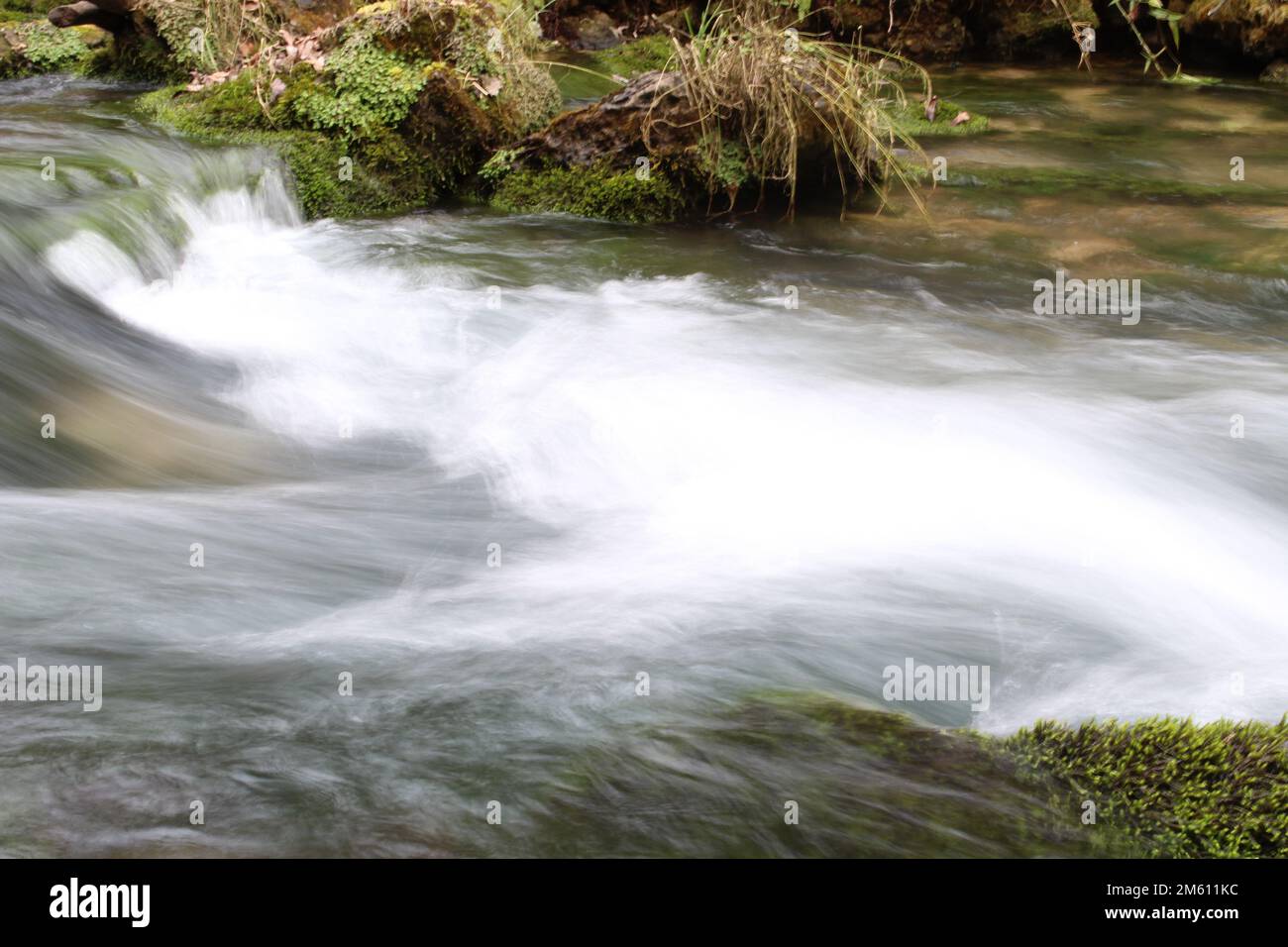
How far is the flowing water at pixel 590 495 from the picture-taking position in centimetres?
280

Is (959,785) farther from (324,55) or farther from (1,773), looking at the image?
(324,55)

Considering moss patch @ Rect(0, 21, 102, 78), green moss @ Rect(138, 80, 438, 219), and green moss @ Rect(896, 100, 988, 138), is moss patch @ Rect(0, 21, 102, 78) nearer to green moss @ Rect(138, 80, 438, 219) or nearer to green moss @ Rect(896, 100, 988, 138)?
green moss @ Rect(138, 80, 438, 219)

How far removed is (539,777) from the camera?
9.14 feet

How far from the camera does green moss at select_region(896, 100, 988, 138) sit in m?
9.60

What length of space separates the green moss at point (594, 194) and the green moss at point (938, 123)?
2.46 metres

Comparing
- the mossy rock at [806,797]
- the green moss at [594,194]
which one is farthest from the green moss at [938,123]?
the mossy rock at [806,797]

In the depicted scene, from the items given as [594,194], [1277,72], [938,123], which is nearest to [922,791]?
[594,194]

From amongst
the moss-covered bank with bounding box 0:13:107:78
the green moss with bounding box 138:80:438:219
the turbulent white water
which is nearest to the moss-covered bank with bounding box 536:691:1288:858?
the turbulent white water

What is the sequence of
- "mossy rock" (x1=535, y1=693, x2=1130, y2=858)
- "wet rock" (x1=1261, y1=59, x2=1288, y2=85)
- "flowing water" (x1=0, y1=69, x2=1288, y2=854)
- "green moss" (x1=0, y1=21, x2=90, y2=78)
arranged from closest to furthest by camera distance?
"mossy rock" (x1=535, y1=693, x2=1130, y2=858) → "flowing water" (x1=0, y1=69, x2=1288, y2=854) → "green moss" (x1=0, y1=21, x2=90, y2=78) → "wet rock" (x1=1261, y1=59, x2=1288, y2=85)

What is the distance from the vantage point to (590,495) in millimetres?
4961

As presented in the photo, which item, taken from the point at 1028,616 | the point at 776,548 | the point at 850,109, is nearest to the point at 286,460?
the point at 776,548

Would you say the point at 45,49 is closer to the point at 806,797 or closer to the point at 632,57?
the point at 632,57

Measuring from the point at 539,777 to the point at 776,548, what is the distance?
1.81 m

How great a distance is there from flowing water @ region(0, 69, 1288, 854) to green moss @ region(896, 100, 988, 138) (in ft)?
2.74
